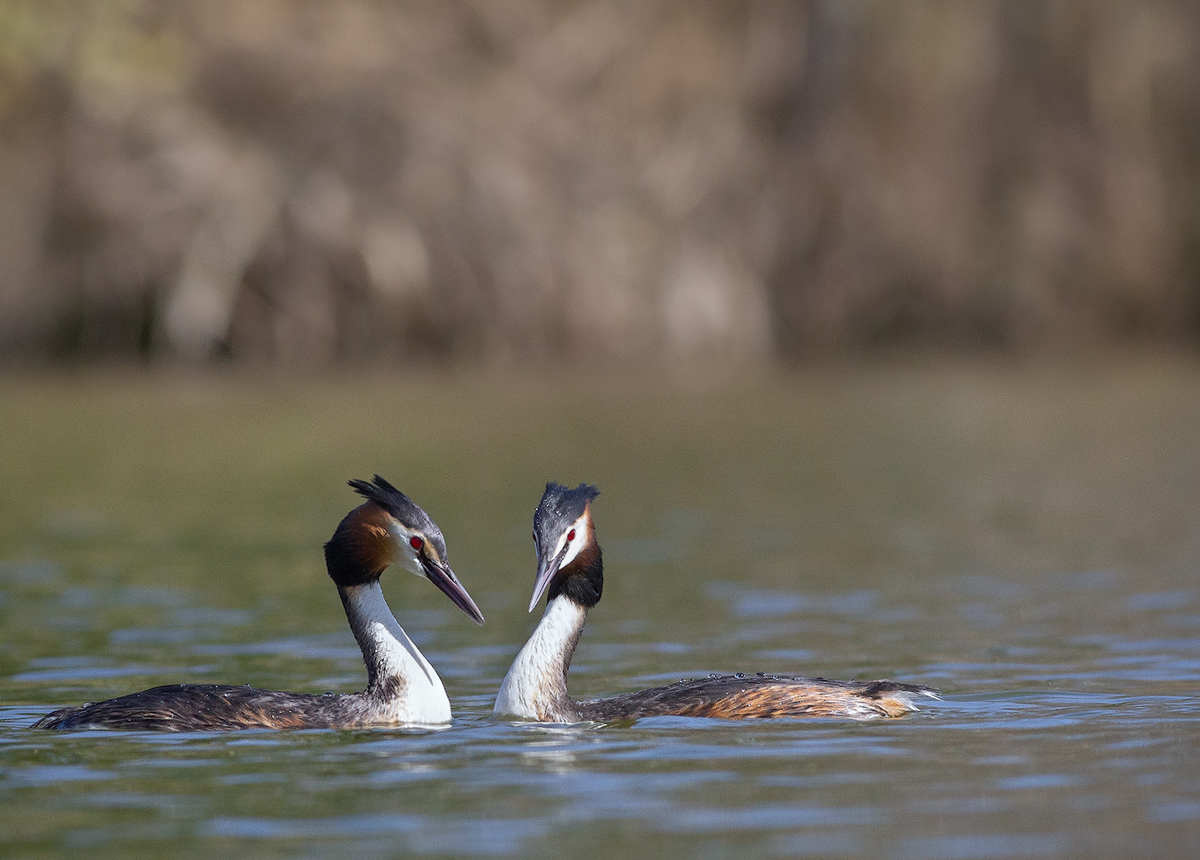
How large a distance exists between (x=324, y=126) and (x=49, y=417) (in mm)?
10147

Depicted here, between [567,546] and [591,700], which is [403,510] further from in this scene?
[591,700]

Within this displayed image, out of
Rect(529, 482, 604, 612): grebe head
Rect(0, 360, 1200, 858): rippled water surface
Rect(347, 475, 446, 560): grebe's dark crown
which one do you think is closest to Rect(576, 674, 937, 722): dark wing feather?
Rect(0, 360, 1200, 858): rippled water surface

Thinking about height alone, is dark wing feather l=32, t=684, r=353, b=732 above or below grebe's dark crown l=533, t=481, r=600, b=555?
below

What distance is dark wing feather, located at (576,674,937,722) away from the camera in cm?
933

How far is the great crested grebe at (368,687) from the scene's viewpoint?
9.18 metres

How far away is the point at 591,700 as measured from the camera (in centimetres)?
1005

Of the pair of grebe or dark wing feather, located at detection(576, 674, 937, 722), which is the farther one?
dark wing feather, located at detection(576, 674, 937, 722)

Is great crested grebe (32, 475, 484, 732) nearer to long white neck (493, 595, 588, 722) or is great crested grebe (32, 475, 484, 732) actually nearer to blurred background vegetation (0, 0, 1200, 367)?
long white neck (493, 595, 588, 722)

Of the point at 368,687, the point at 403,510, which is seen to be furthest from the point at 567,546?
the point at 368,687

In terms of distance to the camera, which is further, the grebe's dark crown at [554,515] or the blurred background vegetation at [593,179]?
the blurred background vegetation at [593,179]

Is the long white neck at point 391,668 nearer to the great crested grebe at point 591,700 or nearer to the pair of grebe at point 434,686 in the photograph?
the pair of grebe at point 434,686

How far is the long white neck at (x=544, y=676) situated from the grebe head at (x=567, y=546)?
13cm

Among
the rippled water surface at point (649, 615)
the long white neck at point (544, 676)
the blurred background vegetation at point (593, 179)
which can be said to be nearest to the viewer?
the rippled water surface at point (649, 615)

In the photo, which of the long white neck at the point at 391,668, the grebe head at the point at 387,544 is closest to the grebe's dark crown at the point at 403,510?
the grebe head at the point at 387,544
